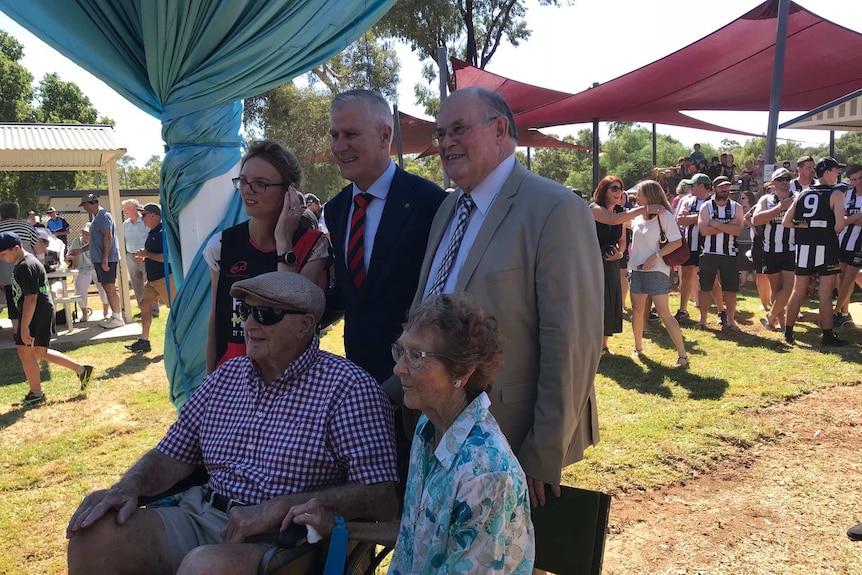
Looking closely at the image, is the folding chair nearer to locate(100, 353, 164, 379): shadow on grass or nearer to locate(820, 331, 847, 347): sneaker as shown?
locate(820, 331, 847, 347): sneaker

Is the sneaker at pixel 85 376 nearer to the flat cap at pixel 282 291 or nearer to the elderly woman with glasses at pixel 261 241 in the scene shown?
the elderly woman with glasses at pixel 261 241

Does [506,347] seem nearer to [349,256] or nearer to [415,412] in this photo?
[415,412]

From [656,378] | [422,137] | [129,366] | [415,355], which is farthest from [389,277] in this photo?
[422,137]

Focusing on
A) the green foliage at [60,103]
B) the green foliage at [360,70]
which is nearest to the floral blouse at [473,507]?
the green foliage at [360,70]

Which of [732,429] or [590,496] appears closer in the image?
[590,496]

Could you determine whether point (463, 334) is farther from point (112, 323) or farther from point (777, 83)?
point (112, 323)

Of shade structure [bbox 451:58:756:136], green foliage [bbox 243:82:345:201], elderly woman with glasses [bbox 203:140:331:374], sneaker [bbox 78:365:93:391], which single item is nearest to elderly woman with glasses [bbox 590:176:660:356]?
elderly woman with glasses [bbox 203:140:331:374]

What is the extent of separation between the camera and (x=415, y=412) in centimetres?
224

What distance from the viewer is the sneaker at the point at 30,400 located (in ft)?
19.2

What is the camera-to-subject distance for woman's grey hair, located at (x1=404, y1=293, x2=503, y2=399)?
162cm

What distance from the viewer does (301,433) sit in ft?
6.56

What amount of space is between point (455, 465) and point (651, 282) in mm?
5300

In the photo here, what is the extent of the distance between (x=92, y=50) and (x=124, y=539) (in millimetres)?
1916

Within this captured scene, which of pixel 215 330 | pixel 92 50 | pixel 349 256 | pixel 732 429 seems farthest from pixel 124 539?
pixel 732 429
